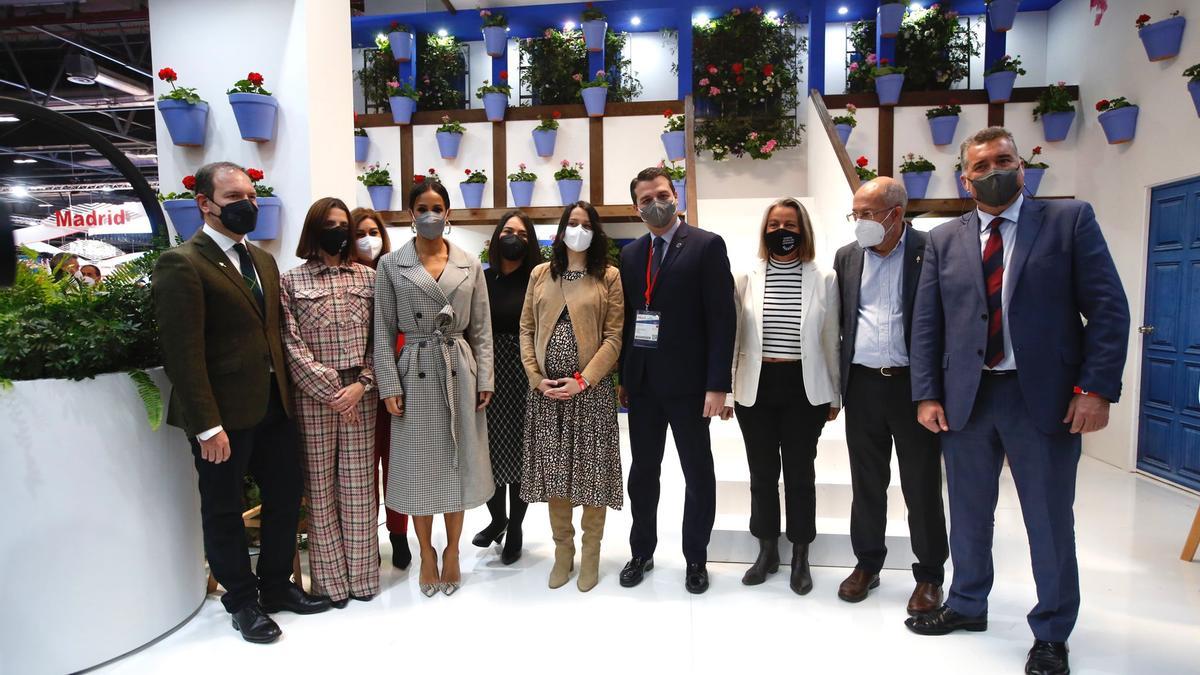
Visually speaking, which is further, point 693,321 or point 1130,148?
point 1130,148

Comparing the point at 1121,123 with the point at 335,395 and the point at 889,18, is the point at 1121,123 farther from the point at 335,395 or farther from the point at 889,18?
the point at 335,395

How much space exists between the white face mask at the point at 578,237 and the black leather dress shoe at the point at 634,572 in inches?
54.9

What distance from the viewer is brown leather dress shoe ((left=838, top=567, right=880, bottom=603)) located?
9.00ft

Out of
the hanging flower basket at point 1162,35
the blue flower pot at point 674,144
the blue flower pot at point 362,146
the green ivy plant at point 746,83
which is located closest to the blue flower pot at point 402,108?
the blue flower pot at point 362,146

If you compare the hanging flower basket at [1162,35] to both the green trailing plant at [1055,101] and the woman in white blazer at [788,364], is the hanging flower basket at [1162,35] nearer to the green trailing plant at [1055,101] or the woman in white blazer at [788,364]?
the green trailing plant at [1055,101]

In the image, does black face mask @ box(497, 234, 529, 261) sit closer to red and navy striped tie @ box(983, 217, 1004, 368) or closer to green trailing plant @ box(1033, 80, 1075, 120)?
red and navy striped tie @ box(983, 217, 1004, 368)

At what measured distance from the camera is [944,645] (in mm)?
2406

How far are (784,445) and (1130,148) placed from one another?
456 centimetres

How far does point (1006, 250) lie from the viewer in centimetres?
229

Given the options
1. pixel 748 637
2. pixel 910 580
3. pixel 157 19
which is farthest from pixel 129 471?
pixel 910 580

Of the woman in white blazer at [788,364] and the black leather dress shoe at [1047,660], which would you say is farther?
the woman in white blazer at [788,364]

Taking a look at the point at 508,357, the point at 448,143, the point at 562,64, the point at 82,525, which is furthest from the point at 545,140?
the point at 82,525

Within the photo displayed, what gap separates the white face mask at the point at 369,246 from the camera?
3.01 meters

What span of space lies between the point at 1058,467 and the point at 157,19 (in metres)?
4.65
